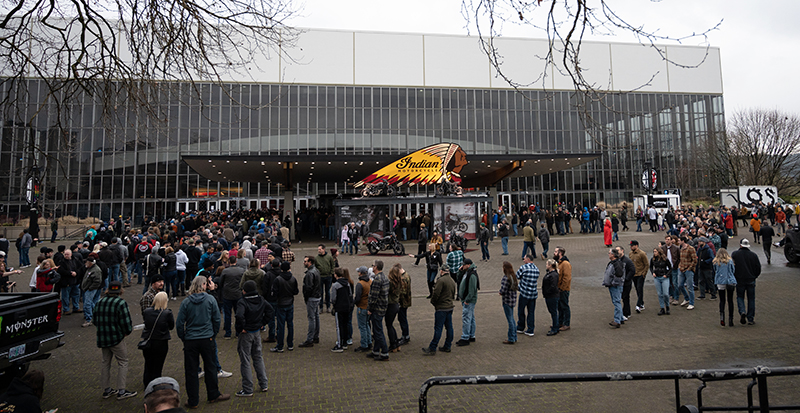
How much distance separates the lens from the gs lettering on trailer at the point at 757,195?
1069 inches

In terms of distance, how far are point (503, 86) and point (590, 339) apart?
43.5 metres

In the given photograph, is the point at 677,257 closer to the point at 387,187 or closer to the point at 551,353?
the point at 551,353

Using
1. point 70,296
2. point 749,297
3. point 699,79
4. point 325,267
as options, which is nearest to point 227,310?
point 325,267

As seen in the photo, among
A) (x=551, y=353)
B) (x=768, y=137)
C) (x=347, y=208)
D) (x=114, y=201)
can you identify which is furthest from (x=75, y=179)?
(x=768, y=137)

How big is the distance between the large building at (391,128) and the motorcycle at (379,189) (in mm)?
13926

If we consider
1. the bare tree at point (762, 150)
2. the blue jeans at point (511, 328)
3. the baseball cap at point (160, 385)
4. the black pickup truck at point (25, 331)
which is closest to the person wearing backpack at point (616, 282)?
the blue jeans at point (511, 328)

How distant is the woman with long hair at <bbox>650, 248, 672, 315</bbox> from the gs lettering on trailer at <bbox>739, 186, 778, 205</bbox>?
24.9m

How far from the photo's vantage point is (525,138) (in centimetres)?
4609

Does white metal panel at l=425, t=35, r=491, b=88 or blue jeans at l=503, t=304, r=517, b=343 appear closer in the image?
blue jeans at l=503, t=304, r=517, b=343

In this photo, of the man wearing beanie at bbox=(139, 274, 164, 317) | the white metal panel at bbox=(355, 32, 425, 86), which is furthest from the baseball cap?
the white metal panel at bbox=(355, 32, 425, 86)

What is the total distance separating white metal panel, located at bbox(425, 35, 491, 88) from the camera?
4500 centimetres

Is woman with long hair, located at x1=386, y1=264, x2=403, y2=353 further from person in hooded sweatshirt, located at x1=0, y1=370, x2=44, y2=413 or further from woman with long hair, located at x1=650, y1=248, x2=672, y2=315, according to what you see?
woman with long hair, located at x1=650, y1=248, x2=672, y2=315

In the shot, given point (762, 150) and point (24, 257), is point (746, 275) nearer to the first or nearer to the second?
point (24, 257)

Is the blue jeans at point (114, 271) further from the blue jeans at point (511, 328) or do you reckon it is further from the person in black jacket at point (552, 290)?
the person in black jacket at point (552, 290)
